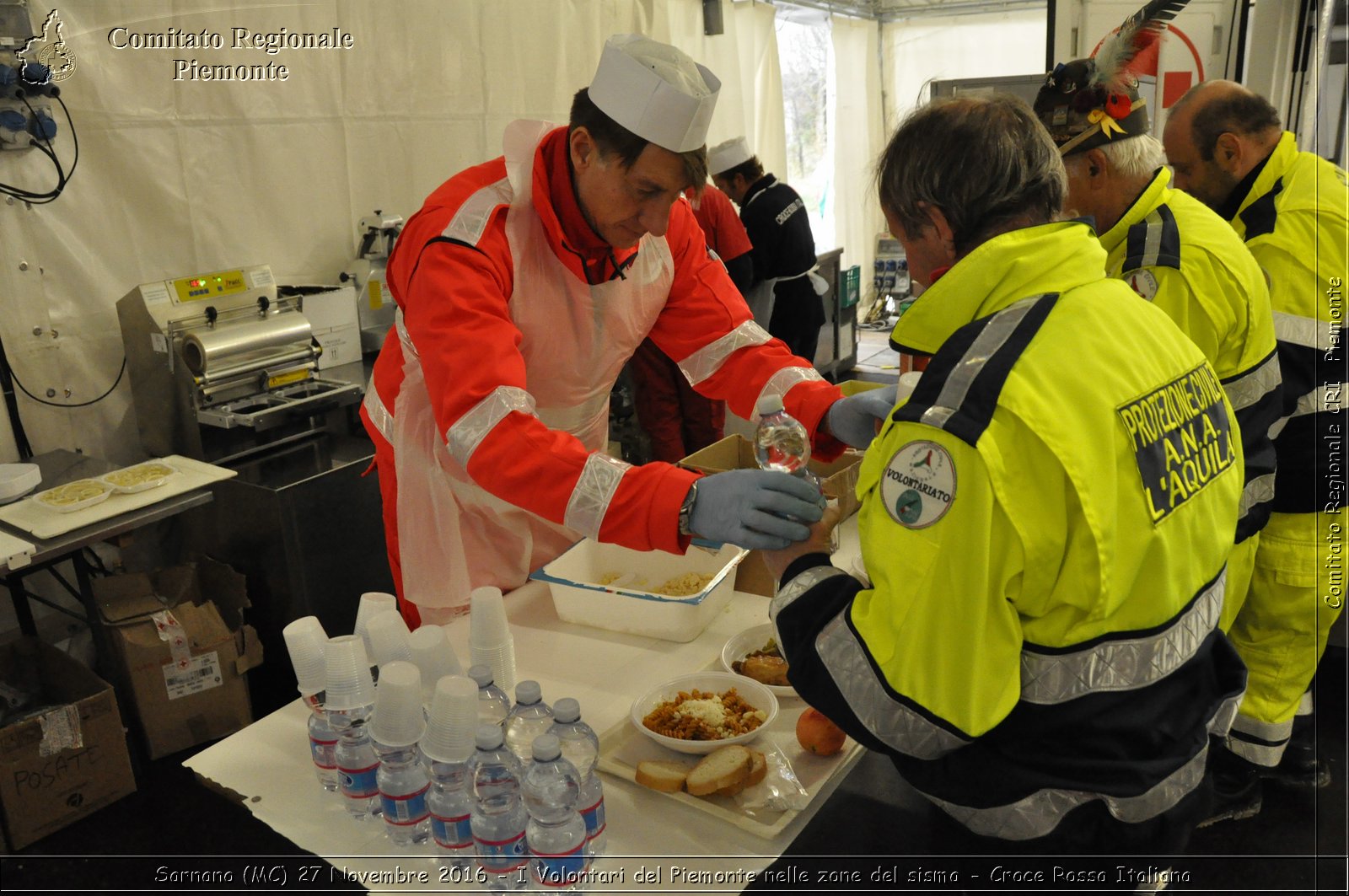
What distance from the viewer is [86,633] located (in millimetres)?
3316

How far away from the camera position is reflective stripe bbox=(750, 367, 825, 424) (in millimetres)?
2037

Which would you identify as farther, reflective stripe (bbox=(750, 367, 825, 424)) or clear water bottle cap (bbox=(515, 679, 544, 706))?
reflective stripe (bbox=(750, 367, 825, 424))

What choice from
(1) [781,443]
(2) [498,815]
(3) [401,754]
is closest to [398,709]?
(3) [401,754]

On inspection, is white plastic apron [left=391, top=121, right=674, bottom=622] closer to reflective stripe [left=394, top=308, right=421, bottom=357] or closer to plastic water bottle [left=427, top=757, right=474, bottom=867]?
reflective stripe [left=394, top=308, right=421, bottom=357]

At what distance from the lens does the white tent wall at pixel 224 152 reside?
3.06 metres

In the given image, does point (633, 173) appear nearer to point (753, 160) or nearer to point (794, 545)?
point (794, 545)

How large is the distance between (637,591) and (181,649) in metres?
1.87

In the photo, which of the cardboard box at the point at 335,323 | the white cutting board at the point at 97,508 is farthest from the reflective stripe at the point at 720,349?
the cardboard box at the point at 335,323

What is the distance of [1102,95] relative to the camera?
202 centimetres

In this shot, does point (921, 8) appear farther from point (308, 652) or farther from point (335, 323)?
point (308, 652)

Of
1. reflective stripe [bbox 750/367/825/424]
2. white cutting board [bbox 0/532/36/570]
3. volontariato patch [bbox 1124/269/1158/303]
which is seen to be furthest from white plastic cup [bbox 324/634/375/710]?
volontariato patch [bbox 1124/269/1158/303]

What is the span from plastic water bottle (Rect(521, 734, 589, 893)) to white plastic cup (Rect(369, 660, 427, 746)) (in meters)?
0.18

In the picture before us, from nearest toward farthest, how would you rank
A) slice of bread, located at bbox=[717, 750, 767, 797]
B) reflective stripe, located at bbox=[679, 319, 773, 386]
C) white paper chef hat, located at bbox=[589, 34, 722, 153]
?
slice of bread, located at bbox=[717, 750, 767, 797]
white paper chef hat, located at bbox=[589, 34, 722, 153]
reflective stripe, located at bbox=[679, 319, 773, 386]

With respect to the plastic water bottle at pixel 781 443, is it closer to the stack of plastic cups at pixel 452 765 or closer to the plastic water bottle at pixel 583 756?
the plastic water bottle at pixel 583 756
